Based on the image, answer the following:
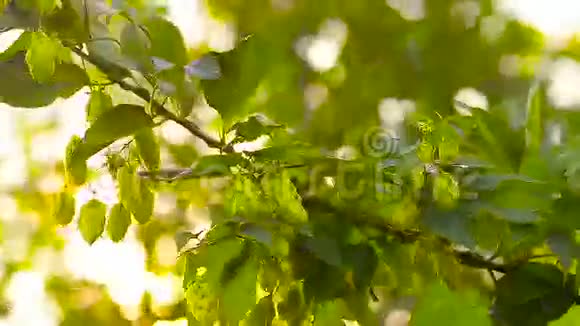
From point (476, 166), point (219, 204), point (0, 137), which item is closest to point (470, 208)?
point (476, 166)

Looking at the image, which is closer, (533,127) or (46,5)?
(46,5)

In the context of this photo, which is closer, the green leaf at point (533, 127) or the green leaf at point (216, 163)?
the green leaf at point (216, 163)

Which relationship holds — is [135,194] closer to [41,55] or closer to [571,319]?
[41,55]

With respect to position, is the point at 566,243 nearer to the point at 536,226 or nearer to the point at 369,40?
the point at 536,226

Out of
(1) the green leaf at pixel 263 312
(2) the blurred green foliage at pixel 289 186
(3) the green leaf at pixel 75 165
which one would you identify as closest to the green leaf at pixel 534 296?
(2) the blurred green foliage at pixel 289 186

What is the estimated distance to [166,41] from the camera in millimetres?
402

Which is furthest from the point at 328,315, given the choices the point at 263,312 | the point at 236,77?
the point at 236,77

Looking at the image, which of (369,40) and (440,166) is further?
(369,40)

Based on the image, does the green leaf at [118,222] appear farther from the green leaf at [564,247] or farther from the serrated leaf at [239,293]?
the green leaf at [564,247]

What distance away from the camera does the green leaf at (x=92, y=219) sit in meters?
0.38

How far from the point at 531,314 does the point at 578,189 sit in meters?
0.07

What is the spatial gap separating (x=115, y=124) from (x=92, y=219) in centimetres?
8

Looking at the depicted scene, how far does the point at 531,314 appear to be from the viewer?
363 mm

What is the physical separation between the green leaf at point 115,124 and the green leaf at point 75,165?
0.02 meters
